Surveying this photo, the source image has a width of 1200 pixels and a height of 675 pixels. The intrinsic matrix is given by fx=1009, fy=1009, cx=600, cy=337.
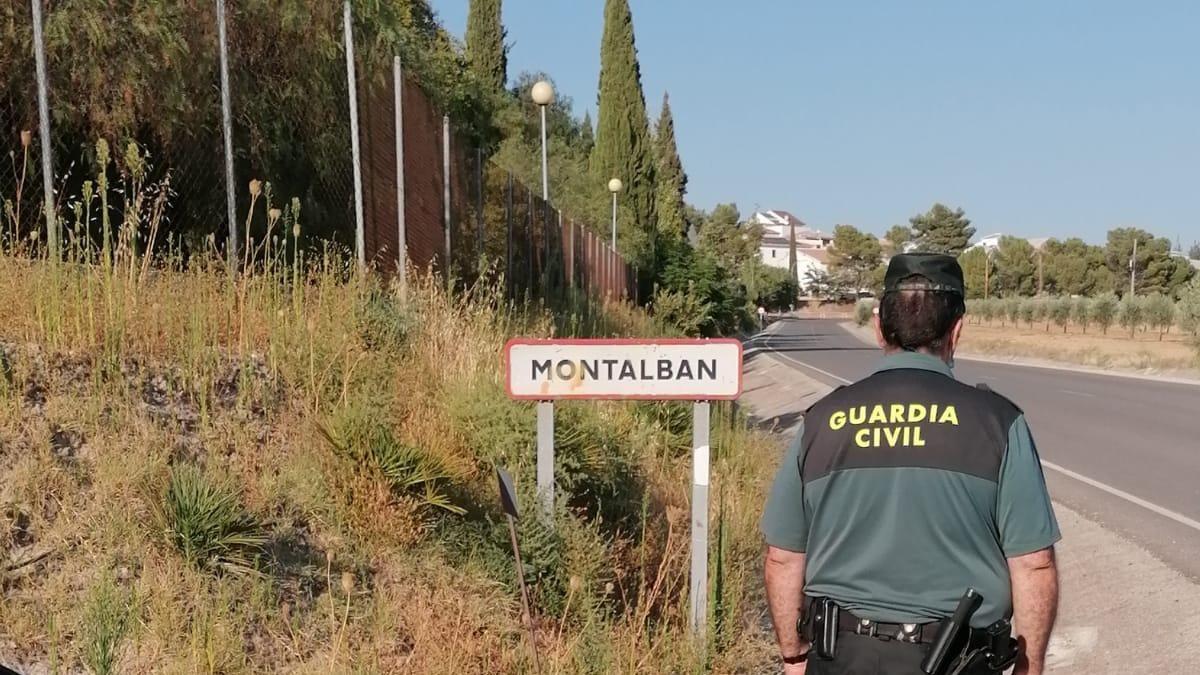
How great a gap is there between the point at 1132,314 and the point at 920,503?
60613 mm

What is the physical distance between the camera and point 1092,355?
33.1 meters

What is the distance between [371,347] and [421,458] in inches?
47.2

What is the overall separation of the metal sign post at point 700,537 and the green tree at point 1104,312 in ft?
202

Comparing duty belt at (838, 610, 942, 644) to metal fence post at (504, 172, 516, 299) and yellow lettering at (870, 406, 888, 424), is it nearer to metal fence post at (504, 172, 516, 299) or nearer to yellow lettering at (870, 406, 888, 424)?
yellow lettering at (870, 406, 888, 424)

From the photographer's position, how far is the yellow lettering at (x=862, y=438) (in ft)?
7.77

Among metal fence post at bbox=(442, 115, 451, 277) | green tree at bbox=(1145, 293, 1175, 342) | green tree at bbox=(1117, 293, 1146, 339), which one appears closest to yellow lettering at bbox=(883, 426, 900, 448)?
metal fence post at bbox=(442, 115, 451, 277)

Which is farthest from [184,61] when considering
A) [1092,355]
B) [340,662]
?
[1092,355]

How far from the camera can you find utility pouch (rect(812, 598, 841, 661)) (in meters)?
2.38

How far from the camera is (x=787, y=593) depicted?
2.63 meters

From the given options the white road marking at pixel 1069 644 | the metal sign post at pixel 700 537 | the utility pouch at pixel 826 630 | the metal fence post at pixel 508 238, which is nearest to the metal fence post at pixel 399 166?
the metal fence post at pixel 508 238

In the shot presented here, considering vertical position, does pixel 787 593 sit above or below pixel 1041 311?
above

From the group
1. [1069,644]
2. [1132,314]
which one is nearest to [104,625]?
[1069,644]

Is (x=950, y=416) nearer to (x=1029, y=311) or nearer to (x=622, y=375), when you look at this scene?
(x=622, y=375)

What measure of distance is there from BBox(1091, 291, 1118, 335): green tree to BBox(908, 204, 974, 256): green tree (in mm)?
66116
